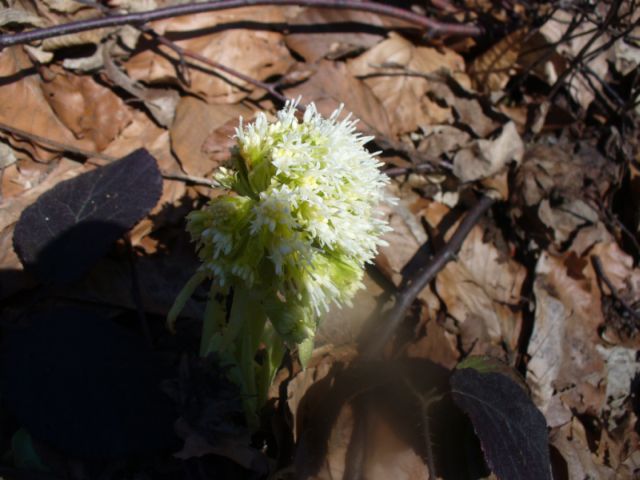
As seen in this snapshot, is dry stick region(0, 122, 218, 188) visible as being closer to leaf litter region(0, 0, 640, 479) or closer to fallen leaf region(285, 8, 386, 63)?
leaf litter region(0, 0, 640, 479)

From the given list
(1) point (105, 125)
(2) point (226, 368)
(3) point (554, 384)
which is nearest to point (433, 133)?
(3) point (554, 384)

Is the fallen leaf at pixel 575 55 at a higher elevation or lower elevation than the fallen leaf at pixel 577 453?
higher

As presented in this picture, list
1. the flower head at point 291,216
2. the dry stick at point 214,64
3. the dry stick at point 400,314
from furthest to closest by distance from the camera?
the dry stick at point 214,64, the dry stick at point 400,314, the flower head at point 291,216

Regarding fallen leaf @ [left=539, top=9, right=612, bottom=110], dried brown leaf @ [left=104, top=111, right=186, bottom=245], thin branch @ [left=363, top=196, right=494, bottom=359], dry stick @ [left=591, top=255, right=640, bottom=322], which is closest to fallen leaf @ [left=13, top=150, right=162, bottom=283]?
dried brown leaf @ [left=104, top=111, right=186, bottom=245]

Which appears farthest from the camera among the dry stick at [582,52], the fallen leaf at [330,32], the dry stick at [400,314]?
the fallen leaf at [330,32]

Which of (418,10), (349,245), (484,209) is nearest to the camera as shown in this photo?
(349,245)

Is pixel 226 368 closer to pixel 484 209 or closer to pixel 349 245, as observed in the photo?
pixel 349 245

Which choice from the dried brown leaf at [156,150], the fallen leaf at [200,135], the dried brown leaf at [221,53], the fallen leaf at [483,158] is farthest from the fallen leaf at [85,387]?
the fallen leaf at [483,158]

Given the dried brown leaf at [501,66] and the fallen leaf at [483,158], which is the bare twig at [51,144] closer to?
the fallen leaf at [483,158]
